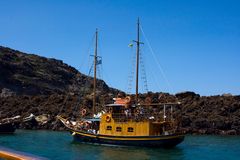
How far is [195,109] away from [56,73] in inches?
4383

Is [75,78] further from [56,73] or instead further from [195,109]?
[195,109]

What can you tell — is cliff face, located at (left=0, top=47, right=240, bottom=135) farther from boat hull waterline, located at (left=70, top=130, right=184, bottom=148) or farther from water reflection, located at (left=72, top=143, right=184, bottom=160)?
water reflection, located at (left=72, top=143, right=184, bottom=160)

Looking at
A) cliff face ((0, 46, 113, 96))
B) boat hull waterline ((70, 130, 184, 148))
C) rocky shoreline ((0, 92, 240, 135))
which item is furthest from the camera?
cliff face ((0, 46, 113, 96))

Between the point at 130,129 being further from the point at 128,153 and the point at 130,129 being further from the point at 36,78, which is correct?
the point at 36,78

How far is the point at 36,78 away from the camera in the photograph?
6127 inches

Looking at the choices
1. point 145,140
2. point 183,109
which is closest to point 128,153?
point 145,140

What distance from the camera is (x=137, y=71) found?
49562 millimetres

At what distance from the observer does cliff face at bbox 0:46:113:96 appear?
138 m

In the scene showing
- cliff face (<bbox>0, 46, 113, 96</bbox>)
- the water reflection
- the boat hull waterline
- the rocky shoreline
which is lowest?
the water reflection

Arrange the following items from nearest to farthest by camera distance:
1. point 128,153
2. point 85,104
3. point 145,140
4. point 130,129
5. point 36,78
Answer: point 128,153 → point 145,140 → point 130,129 → point 85,104 → point 36,78

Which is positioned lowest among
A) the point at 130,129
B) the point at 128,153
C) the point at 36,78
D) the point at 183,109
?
the point at 128,153

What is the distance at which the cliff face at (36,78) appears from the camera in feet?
452

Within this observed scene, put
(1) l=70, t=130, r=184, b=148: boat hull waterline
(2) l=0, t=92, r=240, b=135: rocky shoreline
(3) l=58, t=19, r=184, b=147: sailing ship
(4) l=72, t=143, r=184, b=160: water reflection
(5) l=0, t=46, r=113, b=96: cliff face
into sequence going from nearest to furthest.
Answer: (4) l=72, t=143, r=184, b=160: water reflection → (1) l=70, t=130, r=184, b=148: boat hull waterline → (3) l=58, t=19, r=184, b=147: sailing ship → (2) l=0, t=92, r=240, b=135: rocky shoreline → (5) l=0, t=46, r=113, b=96: cliff face

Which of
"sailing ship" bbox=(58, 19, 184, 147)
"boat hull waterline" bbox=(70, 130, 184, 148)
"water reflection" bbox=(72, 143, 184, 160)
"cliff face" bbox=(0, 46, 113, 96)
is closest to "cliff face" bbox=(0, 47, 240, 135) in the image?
"cliff face" bbox=(0, 46, 113, 96)
